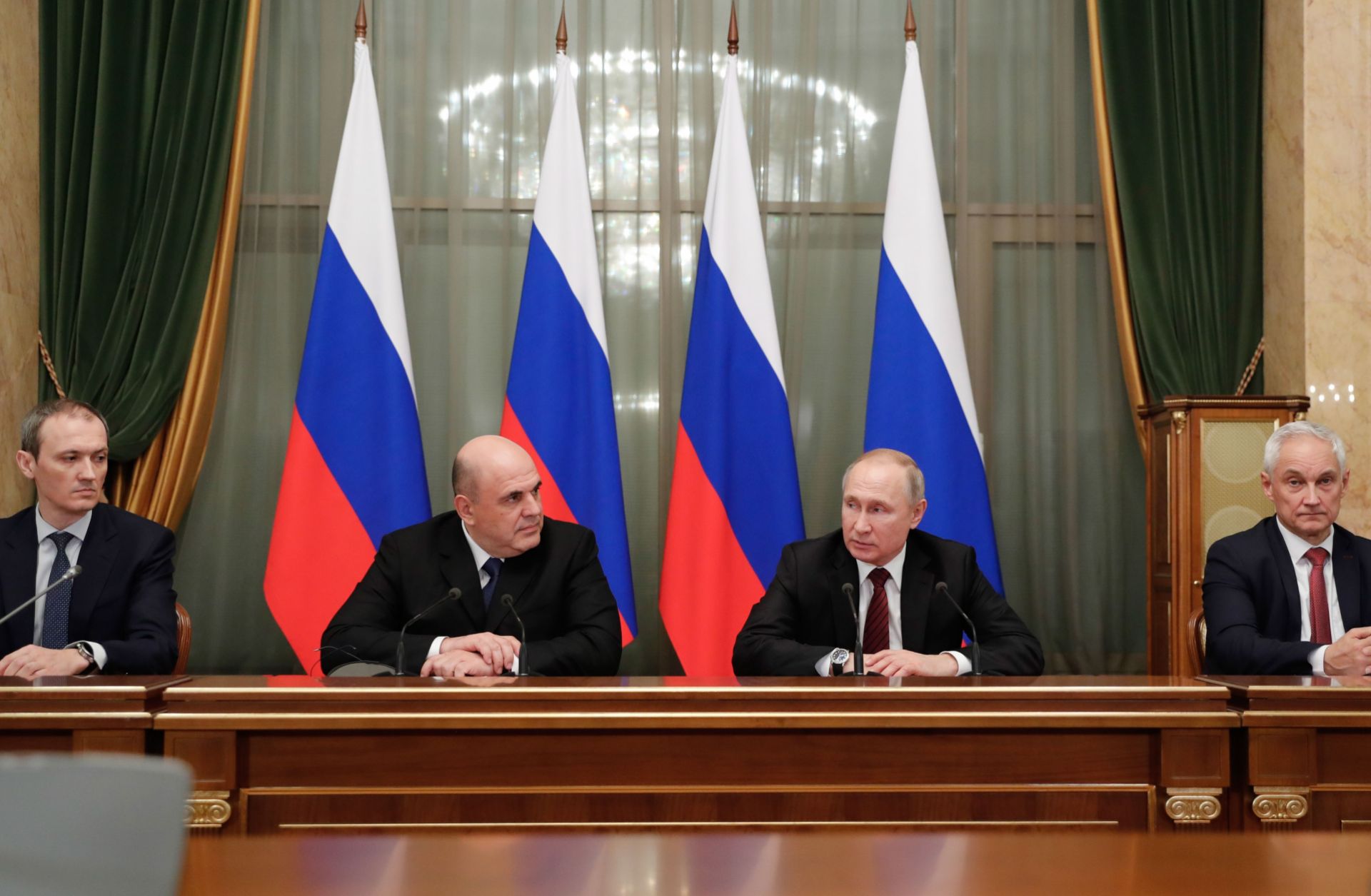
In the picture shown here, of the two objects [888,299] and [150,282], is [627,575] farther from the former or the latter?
[150,282]

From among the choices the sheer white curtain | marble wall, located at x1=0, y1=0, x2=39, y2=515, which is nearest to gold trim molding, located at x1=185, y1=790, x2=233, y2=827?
the sheer white curtain

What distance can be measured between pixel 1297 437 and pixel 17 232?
4.64 meters

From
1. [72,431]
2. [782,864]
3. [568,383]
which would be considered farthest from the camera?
[568,383]

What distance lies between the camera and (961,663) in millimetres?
2998

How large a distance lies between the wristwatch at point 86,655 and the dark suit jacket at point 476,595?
57 cm

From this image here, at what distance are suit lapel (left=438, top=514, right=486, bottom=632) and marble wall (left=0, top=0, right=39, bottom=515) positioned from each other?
2.30 meters

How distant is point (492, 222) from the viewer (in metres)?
5.23

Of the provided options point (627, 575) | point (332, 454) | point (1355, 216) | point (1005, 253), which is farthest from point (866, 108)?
point (332, 454)

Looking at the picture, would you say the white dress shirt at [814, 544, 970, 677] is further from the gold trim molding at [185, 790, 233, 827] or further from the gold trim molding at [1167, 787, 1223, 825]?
the gold trim molding at [185, 790, 233, 827]

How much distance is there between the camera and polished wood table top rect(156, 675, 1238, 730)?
7.20 feet

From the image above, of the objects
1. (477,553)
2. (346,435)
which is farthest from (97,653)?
(346,435)

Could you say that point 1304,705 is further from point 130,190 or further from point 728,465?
point 130,190

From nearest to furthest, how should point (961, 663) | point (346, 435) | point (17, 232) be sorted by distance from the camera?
point (961, 663) → point (346, 435) → point (17, 232)

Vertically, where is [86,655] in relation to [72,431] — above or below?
below
